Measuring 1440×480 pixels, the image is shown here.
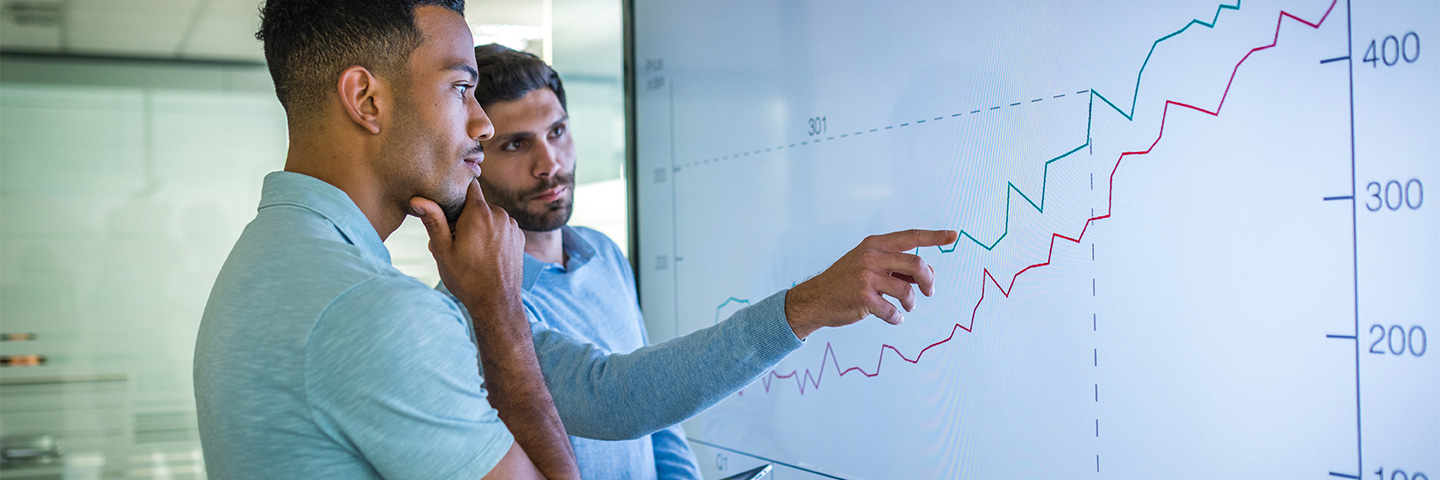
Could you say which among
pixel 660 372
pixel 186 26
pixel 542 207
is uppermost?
pixel 186 26

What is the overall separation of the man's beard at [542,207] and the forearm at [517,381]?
0.40m

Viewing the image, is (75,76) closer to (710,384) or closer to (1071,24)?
(710,384)

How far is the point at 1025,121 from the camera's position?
3.60ft

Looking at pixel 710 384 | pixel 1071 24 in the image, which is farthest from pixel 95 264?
pixel 1071 24

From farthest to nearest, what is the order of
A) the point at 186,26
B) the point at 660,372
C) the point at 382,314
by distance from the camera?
the point at 186,26 → the point at 660,372 → the point at 382,314

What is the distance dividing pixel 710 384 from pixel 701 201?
72cm

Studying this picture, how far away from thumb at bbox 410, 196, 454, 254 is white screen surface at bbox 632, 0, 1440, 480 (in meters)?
0.58

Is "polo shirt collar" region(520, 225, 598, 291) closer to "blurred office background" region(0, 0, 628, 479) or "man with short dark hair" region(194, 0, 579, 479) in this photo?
"blurred office background" region(0, 0, 628, 479)

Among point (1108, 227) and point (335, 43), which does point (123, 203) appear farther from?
point (1108, 227)

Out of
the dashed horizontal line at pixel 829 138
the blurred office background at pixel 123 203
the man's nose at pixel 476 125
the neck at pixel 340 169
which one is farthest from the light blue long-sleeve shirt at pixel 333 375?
the blurred office background at pixel 123 203

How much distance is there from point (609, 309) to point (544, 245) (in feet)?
0.51

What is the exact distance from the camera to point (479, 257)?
114 centimetres

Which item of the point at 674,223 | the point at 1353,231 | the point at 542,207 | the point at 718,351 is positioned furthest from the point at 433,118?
the point at 674,223

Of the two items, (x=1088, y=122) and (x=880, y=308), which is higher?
(x=1088, y=122)
